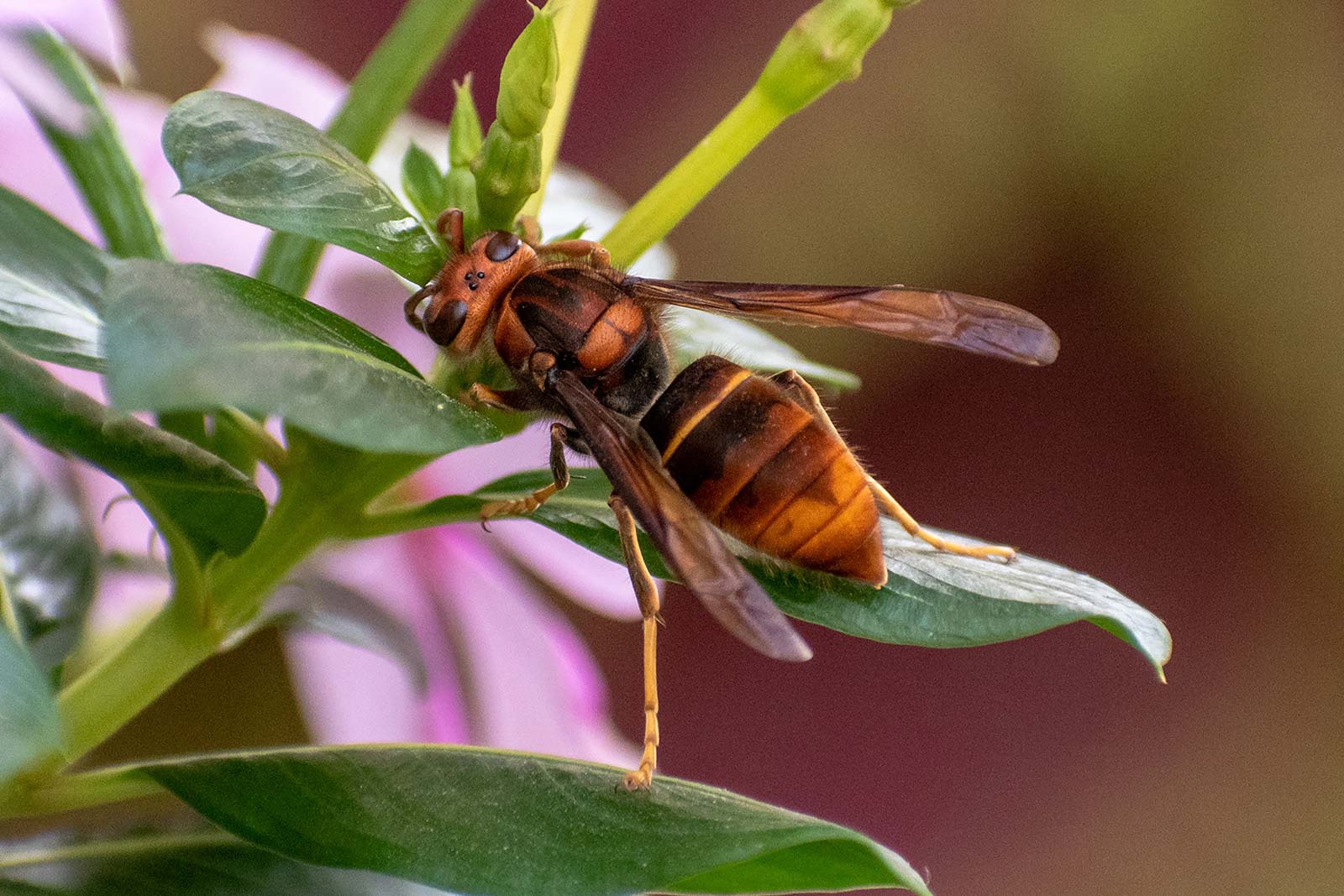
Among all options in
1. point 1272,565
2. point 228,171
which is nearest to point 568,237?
point 228,171

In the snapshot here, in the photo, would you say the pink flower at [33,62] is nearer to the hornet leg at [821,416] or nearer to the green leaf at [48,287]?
the green leaf at [48,287]

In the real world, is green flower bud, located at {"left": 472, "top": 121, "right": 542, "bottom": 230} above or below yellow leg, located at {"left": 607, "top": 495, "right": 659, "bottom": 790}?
above

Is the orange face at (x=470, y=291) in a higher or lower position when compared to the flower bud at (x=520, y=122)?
lower

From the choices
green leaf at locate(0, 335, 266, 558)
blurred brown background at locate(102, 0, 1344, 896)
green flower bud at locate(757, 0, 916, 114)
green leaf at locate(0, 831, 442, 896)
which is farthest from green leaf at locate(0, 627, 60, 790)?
blurred brown background at locate(102, 0, 1344, 896)

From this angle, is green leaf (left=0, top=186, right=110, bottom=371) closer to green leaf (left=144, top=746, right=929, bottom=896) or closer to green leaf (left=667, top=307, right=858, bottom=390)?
green leaf (left=144, top=746, right=929, bottom=896)

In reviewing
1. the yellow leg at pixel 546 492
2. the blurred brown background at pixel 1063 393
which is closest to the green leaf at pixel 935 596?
the yellow leg at pixel 546 492
